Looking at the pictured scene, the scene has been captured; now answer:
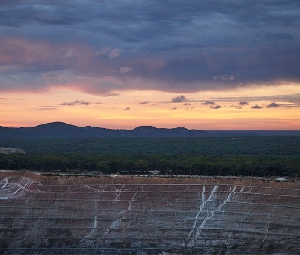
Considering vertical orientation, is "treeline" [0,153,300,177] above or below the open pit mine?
above

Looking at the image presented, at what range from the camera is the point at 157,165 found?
295ft

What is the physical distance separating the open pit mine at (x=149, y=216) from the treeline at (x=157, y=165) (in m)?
10.6

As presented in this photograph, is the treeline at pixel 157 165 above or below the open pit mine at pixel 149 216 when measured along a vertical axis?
above

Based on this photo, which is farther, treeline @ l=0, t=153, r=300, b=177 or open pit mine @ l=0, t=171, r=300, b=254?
treeline @ l=0, t=153, r=300, b=177

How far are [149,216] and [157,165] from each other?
22.0 metres

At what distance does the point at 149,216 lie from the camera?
225 feet

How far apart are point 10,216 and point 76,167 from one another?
2190 cm

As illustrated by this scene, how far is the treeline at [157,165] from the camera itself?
83.8 metres

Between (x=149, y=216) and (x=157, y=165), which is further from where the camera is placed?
(x=157, y=165)

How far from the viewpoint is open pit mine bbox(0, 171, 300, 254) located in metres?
64.1

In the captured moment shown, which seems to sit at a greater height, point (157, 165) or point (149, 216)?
point (157, 165)

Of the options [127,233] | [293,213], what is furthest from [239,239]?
[127,233]

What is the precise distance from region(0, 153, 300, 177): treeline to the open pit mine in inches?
415

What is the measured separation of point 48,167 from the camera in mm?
91688
